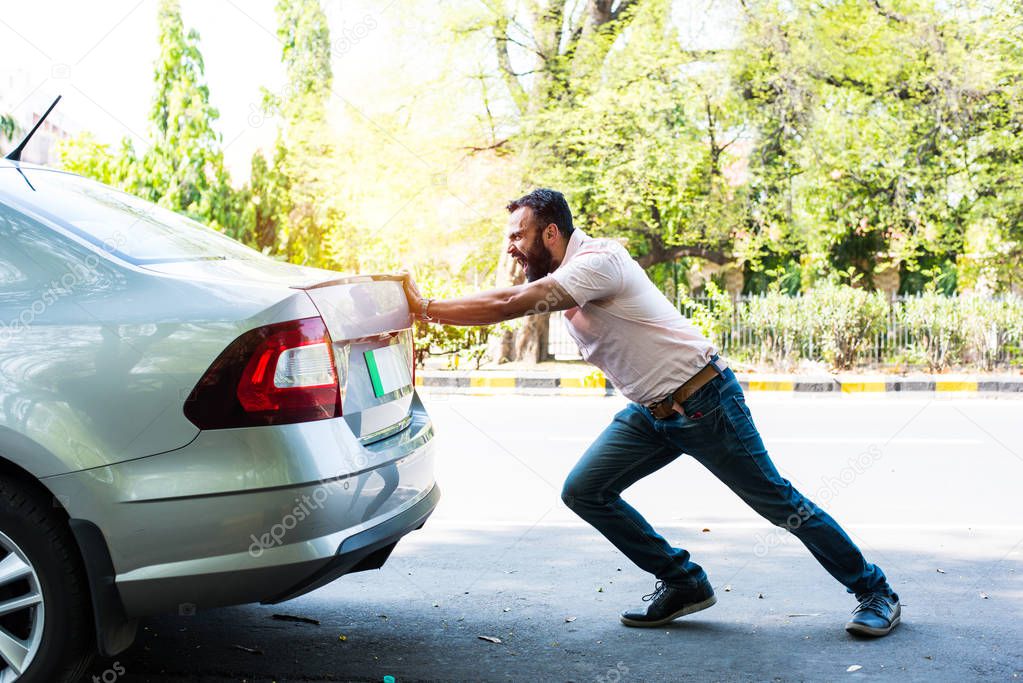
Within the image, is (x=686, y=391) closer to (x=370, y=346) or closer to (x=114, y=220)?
(x=370, y=346)

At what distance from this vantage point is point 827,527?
3.72 metres

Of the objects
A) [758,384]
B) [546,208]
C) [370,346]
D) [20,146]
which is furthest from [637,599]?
[758,384]

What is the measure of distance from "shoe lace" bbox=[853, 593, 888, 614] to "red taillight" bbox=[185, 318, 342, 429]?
7.00 feet

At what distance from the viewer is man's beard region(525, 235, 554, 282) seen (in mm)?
3764

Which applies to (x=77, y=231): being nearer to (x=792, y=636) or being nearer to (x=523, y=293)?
(x=523, y=293)

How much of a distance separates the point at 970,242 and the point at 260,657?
16631mm

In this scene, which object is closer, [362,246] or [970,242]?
[970,242]

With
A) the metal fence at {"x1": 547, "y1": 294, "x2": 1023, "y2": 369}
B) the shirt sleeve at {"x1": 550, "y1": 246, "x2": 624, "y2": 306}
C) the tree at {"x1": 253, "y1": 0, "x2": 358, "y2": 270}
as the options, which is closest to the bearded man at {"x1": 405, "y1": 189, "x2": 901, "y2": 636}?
the shirt sleeve at {"x1": 550, "y1": 246, "x2": 624, "y2": 306}

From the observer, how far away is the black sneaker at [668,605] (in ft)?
12.6

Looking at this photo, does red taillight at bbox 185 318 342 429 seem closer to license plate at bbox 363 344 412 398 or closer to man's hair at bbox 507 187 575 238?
license plate at bbox 363 344 412 398

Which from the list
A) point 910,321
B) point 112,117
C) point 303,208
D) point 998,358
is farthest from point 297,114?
Result: point 998,358

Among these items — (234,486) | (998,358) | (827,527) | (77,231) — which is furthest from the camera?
(998,358)

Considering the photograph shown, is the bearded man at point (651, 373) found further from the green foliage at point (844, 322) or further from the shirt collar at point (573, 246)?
the green foliage at point (844, 322)

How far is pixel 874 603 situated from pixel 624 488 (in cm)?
98
